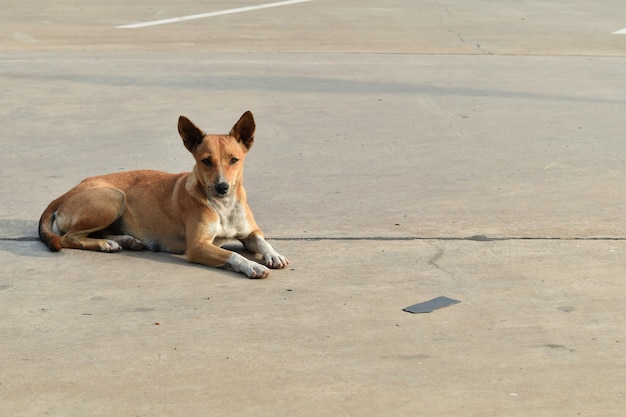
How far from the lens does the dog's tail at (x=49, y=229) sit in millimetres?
6574

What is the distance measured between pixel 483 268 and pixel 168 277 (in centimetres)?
176

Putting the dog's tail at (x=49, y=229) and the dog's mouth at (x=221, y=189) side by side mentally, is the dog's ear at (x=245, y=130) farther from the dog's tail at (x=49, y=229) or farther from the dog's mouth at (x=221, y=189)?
the dog's tail at (x=49, y=229)

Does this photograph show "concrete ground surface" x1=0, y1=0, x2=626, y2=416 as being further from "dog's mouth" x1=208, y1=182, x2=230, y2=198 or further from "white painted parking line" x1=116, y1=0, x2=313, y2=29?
"white painted parking line" x1=116, y1=0, x2=313, y2=29

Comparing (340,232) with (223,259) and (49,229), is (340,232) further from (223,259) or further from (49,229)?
(49,229)

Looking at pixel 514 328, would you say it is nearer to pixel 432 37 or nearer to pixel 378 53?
pixel 378 53

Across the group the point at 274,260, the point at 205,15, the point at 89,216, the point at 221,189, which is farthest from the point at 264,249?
the point at 205,15

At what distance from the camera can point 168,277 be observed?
624cm

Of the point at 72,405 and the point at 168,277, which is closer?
the point at 72,405

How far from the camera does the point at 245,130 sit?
6.63m

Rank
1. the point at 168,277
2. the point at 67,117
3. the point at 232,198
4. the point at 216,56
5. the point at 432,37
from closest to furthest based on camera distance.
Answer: the point at 168,277 < the point at 232,198 < the point at 67,117 < the point at 216,56 < the point at 432,37

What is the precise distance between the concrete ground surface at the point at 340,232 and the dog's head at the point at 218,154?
49 centimetres

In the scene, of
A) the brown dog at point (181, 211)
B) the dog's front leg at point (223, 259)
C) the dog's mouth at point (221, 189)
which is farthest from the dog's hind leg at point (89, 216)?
the dog's mouth at point (221, 189)

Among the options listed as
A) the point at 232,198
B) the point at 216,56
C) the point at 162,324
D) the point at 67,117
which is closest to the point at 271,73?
the point at 216,56

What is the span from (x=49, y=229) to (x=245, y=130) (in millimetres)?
1342
